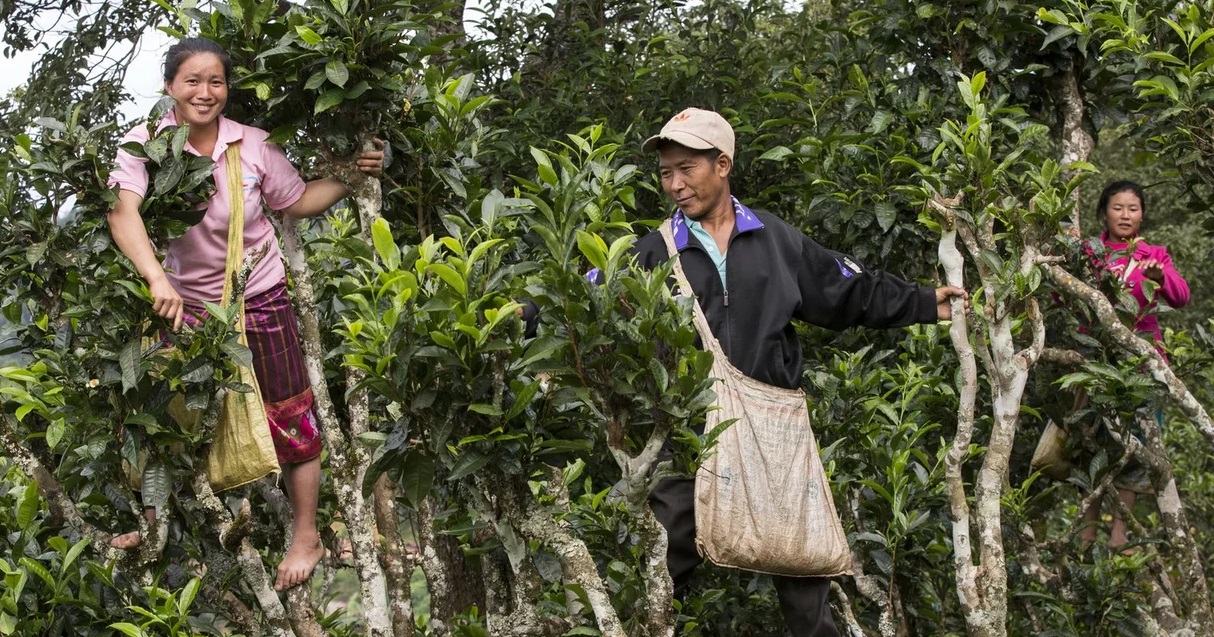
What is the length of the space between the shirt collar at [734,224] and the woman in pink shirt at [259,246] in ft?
3.00

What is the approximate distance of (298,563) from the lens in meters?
3.96

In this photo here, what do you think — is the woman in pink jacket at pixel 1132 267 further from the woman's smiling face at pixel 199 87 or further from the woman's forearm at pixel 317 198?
the woman's smiling face at pixel 199 87

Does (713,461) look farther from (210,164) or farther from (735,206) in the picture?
(210,164)

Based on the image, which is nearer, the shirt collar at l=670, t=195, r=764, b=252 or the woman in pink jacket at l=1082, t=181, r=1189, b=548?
the shirt collar at l=670, t=195, r=764, b=252

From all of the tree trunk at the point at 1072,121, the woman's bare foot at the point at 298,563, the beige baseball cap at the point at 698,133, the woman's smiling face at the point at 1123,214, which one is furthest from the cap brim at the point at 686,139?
the woman's smiling face at the point at 1123,214

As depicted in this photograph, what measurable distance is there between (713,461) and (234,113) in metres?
1.89

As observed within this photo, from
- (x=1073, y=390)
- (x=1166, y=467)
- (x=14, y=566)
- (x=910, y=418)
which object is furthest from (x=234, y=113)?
(x=1166, y=467)

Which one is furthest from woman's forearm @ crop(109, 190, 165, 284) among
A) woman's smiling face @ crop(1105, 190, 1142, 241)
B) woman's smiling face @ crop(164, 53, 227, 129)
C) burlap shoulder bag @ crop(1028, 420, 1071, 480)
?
woman's smiling face @ crop(1105, 190, 1142, 241)

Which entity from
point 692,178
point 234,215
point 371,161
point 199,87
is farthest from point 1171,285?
point 199,87

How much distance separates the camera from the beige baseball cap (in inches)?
143

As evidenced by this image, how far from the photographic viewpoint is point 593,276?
316 centimetres

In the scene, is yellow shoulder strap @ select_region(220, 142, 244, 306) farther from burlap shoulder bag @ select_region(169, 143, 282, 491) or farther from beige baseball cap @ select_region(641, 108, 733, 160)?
beige baseball cap @ select_region(641, 108, 733, 160)

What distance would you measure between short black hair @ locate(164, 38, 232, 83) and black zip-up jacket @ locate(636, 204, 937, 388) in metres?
1.34

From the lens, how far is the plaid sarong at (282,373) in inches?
152
